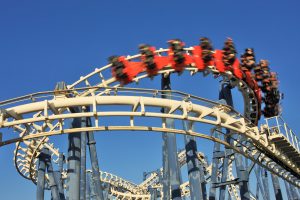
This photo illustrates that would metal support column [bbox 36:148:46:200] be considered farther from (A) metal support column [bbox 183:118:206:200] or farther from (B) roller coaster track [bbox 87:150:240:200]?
(B) roller coaster track [bbox 87:150:240:200]

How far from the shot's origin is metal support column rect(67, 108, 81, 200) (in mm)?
10297

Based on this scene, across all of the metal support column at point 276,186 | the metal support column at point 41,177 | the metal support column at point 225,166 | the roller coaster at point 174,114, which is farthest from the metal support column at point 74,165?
the metal support column at point 276,186

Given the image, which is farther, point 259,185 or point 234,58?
point 259,185

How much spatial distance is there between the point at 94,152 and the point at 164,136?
347 cm

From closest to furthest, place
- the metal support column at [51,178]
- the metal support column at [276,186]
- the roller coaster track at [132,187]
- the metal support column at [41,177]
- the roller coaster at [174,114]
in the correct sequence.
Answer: the roller coaster at [174,114] → the metal support column at [41,177] → the metal support column at [51,178] → the metal support column at [276,186] → the roller coaster track at [132,187]

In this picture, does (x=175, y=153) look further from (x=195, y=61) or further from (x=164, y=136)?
(x=195, y=61)

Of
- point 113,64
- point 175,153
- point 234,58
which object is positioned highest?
point 234,58

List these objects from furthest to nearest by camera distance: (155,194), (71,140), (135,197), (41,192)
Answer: (135,197) < (155,194) < (41,192) < (71,140)

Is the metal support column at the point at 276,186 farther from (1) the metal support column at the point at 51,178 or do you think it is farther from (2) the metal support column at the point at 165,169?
(1) the metal support column at the point at 51,178

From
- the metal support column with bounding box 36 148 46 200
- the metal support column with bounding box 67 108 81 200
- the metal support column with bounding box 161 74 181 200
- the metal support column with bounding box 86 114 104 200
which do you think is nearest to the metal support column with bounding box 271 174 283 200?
the metal support column with bounding box 86 114 104 200

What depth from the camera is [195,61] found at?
12359mm

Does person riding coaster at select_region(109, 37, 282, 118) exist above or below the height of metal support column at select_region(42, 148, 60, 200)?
above

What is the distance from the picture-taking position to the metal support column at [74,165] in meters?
10.3

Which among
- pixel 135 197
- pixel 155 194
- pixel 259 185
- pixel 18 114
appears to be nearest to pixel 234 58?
pixel 18 114
